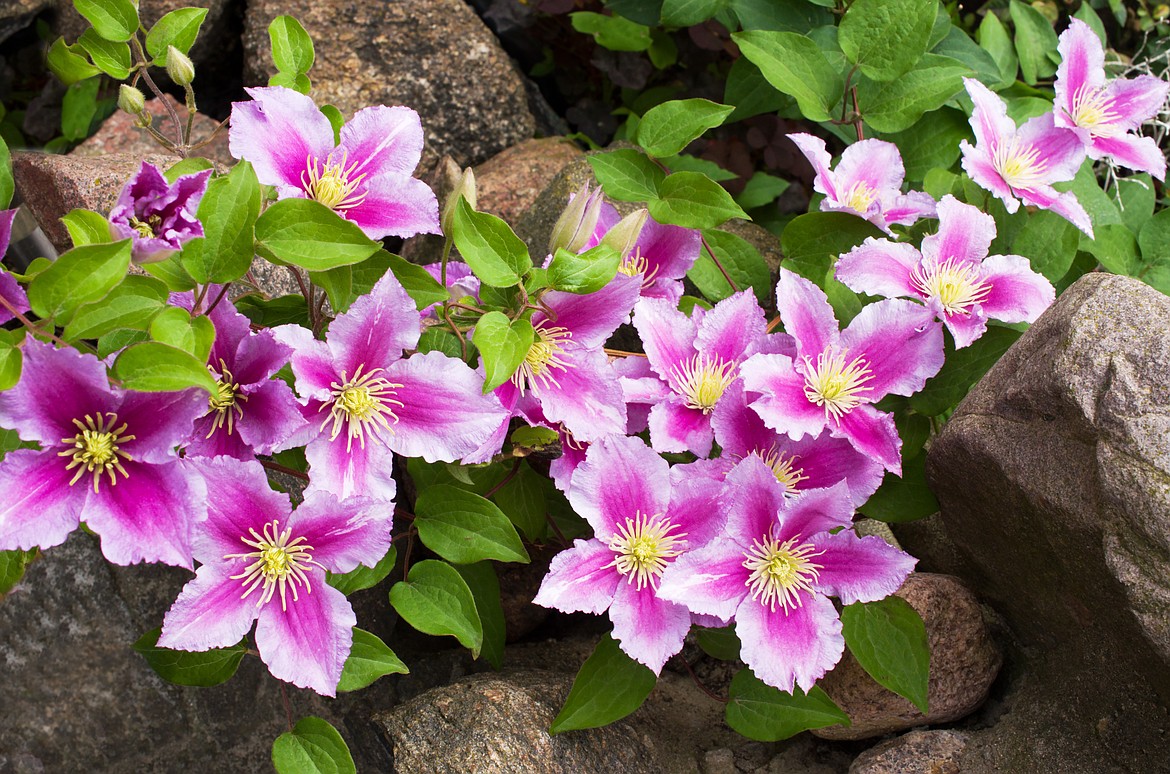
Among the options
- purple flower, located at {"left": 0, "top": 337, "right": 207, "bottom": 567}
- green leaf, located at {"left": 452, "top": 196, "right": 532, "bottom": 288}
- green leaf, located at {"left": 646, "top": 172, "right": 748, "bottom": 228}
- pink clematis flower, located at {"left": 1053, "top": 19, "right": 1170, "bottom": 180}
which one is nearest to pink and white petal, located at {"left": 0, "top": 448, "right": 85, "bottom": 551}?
purple flower, located at {"left": 0, "top": 337, "right": 207, "bottom": 567}

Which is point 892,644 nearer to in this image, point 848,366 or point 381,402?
point 848,366

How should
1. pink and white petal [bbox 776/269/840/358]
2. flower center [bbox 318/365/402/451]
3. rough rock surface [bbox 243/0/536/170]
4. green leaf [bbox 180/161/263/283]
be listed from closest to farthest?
1. green leaf [bbox 180/161/263/283]
2. flower center [bbox 318/365/402/451]
3. pink and white petal [bbox 776/269/840/358]
4. rough rock surface [bbox 243/0/536/170]

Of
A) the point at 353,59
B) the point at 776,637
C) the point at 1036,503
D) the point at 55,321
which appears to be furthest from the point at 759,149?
the point at 55,321

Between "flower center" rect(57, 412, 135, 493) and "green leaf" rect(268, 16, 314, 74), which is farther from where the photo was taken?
"green leaf" rect(268, 16, 314, 74)

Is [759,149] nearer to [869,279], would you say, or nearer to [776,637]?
[869,279]

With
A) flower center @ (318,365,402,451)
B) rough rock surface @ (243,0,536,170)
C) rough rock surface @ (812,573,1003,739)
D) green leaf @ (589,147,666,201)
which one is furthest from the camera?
rough rock surface @ (243,0,536,170)

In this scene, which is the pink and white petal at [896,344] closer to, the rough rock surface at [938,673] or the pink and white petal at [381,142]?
the rough rock surface at [938,673]

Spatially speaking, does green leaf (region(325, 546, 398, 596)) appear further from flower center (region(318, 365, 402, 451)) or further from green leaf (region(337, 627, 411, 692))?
flower center (region(318, 365, 402, 451))
